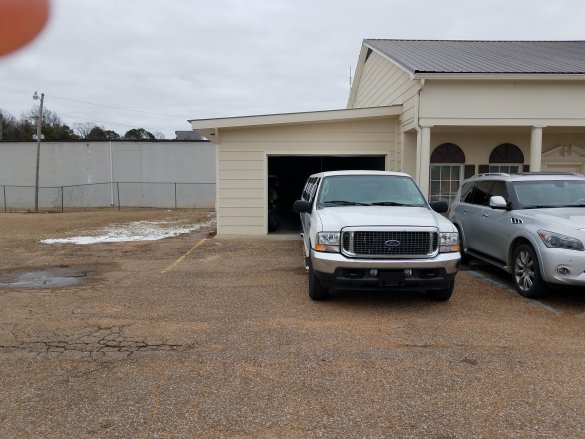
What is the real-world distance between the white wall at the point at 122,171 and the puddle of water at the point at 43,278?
24.9m

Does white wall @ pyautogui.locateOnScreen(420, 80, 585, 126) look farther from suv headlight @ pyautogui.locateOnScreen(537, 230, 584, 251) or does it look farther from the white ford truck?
the white ford truck

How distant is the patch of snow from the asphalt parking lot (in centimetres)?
584

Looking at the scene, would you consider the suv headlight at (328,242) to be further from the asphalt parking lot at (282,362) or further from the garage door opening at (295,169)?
the garage door opening at (295,169)

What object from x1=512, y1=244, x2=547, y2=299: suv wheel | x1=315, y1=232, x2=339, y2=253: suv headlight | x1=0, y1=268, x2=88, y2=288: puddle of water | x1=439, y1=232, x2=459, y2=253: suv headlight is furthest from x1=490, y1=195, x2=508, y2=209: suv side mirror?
x1=0, y1=268, x2=88, y2=288: puddle of water

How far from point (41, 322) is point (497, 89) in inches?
413

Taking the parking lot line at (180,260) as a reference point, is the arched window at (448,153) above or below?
above

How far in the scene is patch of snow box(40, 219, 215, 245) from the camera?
13.2m

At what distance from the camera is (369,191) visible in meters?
7.21

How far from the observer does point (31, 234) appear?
15.1 m

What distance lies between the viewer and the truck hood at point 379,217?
584cm

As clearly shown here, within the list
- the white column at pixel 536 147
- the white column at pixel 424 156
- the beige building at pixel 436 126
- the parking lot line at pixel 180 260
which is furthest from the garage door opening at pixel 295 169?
the white column at pixel 536 147

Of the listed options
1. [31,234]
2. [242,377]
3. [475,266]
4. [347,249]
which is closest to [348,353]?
[242,377]

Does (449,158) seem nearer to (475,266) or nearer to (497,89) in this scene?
(497,89)

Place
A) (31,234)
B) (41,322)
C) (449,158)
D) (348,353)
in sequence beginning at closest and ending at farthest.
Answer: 1. (348,353)
2. (41,322)
3. (449,158)
4. (31,234)
